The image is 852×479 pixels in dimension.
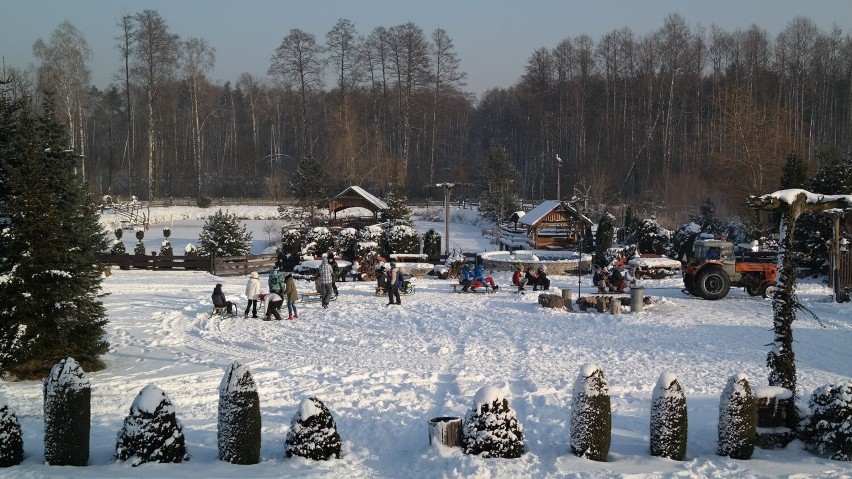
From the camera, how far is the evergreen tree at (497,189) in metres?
49.2

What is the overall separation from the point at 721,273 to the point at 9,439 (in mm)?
18945

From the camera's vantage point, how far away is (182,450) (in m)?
7.67

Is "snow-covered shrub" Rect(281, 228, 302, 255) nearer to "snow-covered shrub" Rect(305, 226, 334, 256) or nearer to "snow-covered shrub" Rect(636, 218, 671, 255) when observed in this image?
"snow-covered shrub" Rect(305, 226, 334, 256)

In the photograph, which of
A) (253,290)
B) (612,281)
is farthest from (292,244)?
(612,281)

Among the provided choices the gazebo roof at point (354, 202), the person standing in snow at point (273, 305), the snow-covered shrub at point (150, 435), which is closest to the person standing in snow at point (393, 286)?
the person standing in snow at point (273, 305)

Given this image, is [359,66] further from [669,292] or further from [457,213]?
[669,292]

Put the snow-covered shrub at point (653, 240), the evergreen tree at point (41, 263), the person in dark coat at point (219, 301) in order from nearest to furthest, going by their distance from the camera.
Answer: the evergreen tree at point (41, 263) < the person in dark coat at point (219, 301) < the snow-covered shrub at point (653, 240)

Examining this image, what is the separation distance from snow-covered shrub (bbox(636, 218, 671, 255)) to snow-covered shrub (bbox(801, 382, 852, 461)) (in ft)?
84.8

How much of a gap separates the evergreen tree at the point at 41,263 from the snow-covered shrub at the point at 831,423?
1138 cm

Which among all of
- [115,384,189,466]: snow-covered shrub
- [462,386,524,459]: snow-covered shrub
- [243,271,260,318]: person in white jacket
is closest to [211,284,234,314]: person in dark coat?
[243,271,260,318]: person in white jacket

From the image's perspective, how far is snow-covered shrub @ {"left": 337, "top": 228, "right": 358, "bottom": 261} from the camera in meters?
31.9

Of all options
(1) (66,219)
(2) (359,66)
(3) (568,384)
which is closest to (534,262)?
(3) (568,384)

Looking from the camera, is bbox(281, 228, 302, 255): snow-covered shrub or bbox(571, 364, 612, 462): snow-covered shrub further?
bbox(281, 228, 302, 255): snow-covered shrub

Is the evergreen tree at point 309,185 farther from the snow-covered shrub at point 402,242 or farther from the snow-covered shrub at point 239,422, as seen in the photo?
the snow-covered shrub at point 239,422
